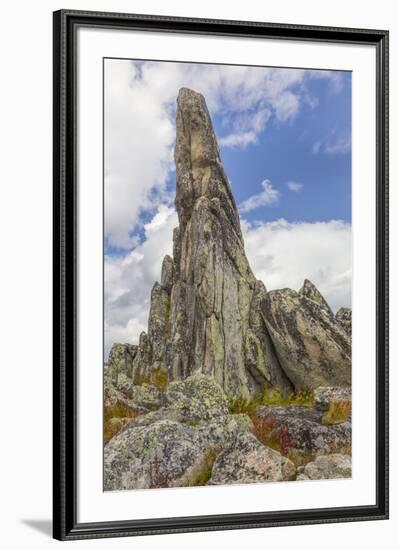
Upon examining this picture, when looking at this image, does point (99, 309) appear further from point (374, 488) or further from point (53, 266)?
point (374, 488)

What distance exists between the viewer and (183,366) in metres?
7.48

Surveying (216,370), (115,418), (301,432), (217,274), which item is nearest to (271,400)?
(301,432)

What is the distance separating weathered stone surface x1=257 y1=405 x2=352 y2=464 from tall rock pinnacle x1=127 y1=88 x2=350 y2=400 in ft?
0.57

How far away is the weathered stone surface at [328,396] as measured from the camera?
25.5 feet

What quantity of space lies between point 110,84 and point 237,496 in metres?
2.41

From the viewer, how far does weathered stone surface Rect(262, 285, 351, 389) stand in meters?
7.71

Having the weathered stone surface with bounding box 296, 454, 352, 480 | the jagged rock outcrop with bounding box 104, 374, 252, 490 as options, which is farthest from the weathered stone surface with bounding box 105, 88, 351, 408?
the weathered stone surface with bounding box 296, 454, 352, 480

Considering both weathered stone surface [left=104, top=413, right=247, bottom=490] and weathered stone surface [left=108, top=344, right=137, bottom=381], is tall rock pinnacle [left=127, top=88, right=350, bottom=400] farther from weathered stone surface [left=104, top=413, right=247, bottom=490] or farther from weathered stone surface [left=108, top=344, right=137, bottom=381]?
weathered stone surface [left=104, top=413, right=247, bottom=490]

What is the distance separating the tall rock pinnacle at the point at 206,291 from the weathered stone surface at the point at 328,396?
256 mm

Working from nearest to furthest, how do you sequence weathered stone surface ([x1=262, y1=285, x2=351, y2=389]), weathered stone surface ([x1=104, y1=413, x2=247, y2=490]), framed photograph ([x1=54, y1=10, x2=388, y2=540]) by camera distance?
framed photograph ([x1=54, y1=10, x2=388, y2=540]) < weathered stone surface ([x1=104, y1=413, x2=247, y2=490]) < weathered stone surface ([x1=262, y1=285, x2=351, y2=389])

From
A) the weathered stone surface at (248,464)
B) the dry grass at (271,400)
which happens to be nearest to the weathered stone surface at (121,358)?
the dry grass at (271,400)

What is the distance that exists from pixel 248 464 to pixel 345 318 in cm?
104

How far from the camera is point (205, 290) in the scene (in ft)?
24.8

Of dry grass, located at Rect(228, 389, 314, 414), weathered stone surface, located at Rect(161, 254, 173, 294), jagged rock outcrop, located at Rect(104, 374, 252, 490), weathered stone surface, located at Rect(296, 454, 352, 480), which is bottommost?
weathered stone surface, located at Rect(296, 454, 352, 480)
